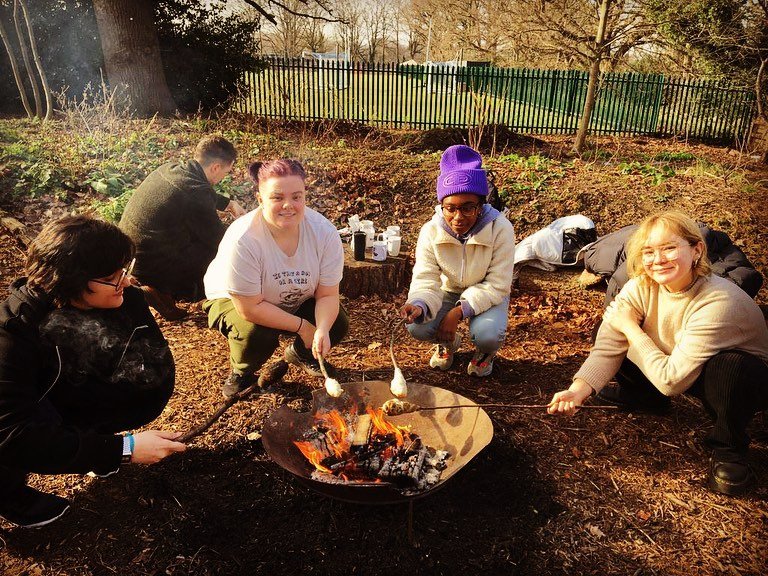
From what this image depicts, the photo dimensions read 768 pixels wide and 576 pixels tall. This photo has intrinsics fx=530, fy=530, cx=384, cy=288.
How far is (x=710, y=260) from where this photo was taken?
4289 mm

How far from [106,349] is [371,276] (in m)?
2.78

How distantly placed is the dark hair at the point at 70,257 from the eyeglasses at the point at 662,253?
8.28 feet

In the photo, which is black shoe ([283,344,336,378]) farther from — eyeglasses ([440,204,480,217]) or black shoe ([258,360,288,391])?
eyeglasses ([440,204,480,217])

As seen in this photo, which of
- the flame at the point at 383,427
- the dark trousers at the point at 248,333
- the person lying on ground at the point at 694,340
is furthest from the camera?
the dark trousers at the point at 248,333

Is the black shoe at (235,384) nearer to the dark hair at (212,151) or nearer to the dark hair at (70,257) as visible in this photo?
the dark hair at (70,257)

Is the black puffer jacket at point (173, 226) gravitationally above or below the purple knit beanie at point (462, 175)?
below

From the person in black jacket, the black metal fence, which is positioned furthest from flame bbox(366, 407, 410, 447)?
the black metal fence

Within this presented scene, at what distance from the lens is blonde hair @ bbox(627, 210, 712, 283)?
8.60 feet

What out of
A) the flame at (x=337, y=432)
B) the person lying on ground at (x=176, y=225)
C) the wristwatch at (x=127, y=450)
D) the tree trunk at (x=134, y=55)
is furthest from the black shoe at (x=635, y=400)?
the tree trunk at (x=134, y=55)

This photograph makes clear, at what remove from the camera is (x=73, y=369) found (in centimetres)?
237

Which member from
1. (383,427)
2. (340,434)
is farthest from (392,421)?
(340,434)

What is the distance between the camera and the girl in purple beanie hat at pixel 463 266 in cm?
328

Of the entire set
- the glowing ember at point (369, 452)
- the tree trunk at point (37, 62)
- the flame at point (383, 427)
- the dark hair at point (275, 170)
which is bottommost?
the glowing ember at point (369, 452)

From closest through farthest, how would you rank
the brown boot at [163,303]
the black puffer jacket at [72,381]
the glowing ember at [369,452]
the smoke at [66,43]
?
1. the black puffer jacket at [72,381]
2. the glowing ember at [369,452]
3. the brown boot at [163,303]
4. the smoke at [66,43]
